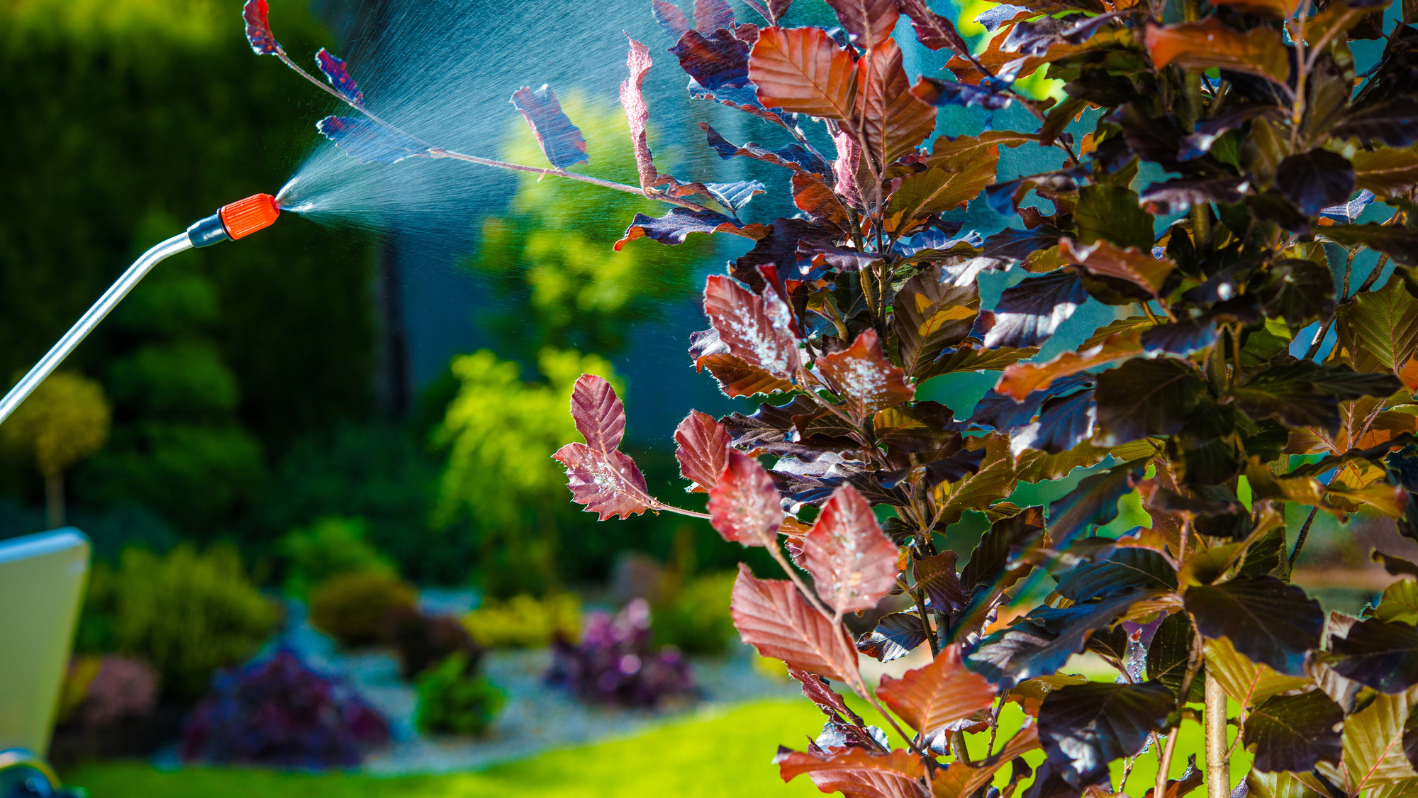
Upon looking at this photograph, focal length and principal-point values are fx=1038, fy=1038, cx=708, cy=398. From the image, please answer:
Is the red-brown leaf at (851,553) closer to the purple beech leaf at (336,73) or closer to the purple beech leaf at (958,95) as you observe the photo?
the purple beech leaf at (958,95)

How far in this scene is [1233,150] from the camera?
65cm

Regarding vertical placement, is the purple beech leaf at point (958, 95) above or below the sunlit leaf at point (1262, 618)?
above

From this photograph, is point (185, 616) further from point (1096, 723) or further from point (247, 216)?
point (1096, 723)

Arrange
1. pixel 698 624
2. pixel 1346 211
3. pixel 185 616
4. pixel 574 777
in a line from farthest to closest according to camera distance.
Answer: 1. pixel 698 624
2. pixel 185 616
3. pixel 574 777
4. pixel 1346 211

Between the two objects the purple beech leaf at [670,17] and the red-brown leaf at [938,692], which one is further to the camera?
the purple beech leaf at [670,17]

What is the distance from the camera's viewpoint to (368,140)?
92cm

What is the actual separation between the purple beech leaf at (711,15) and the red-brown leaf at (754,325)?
0.27 metres

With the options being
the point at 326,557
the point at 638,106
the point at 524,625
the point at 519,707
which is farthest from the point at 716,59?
the point at 326,557

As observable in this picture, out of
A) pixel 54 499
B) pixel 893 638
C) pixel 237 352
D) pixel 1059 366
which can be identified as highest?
pixel 1059 366

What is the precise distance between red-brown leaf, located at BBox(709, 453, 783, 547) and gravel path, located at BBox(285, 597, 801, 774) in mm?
3378

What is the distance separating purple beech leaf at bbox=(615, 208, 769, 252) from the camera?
74 centimetres

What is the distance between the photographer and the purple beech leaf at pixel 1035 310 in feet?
2.10

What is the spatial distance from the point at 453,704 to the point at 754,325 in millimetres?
3604

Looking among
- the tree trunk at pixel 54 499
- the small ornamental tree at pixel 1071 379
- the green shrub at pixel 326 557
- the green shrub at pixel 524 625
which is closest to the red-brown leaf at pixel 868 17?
the small ornamental tree at pixel 1071 379
